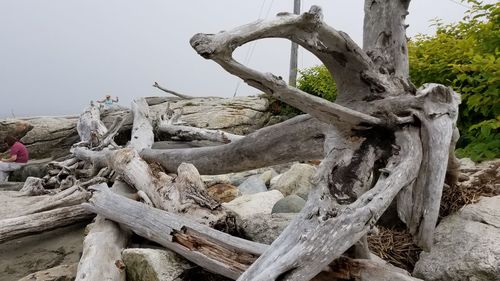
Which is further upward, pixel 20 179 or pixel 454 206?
pixel 454 206

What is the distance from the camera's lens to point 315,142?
4.23m

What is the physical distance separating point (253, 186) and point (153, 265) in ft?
14.5

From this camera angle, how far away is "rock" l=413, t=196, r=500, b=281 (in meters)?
3.13

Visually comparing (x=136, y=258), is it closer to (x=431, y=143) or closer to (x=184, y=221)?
(x=184, y=221)

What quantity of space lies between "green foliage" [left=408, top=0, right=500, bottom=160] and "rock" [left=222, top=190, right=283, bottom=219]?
258cm

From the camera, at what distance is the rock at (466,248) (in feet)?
10.3

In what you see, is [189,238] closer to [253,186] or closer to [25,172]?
[253,186]

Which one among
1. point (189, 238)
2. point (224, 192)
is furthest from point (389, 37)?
point (224, 192)

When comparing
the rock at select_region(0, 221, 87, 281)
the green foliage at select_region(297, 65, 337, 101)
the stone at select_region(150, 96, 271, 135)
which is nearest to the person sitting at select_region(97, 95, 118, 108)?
the stone at select_region(150, 96, 271, 135)

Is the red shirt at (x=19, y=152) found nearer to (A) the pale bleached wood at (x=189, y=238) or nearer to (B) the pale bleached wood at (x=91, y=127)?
(B) the pale bleached wood at (x=91, y=127)

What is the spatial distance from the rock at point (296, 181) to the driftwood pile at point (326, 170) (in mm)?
2126

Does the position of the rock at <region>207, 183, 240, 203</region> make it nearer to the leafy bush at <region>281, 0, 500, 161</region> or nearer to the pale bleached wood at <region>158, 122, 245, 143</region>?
the pale bleached wood at <region>158, 122, 245, 143</region>

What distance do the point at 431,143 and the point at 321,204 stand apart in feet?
3.37

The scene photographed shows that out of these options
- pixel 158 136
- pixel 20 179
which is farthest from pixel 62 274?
pixel 20 179
